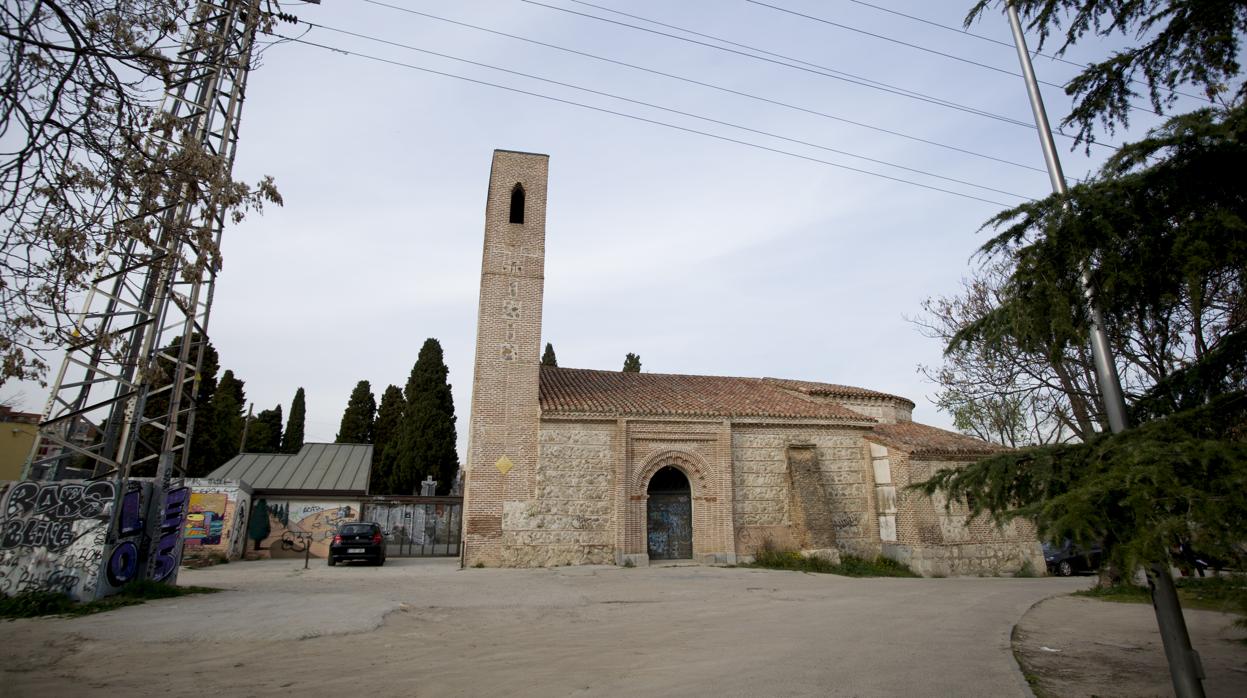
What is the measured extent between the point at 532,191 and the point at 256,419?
3251cm

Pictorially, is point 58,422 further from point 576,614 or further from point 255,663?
point 576,614

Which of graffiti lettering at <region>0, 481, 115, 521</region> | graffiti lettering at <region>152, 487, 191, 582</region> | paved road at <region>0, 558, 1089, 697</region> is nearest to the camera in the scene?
paved road at <region>0, 558, 1089, 697</region>

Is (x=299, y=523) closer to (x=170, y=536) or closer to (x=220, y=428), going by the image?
(x=170, y=536)

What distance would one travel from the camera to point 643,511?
18547mm

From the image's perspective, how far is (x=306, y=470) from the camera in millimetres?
25062

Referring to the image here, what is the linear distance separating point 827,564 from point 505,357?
38.1 feet

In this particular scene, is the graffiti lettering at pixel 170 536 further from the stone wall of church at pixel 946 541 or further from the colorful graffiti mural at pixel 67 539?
the stone wall of church at pixel 946 541

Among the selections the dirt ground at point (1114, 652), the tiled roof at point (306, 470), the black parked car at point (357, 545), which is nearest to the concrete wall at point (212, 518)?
the tiled roof at point (306, 470)

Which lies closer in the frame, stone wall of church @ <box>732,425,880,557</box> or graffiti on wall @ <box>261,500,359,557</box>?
stone wall of church @ <box>732,425,880,557</box>

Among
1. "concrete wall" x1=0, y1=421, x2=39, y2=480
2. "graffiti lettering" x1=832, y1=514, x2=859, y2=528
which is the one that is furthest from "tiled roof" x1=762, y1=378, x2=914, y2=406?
"concrete wall" x1=0, y1=421, x2=39, y2=480

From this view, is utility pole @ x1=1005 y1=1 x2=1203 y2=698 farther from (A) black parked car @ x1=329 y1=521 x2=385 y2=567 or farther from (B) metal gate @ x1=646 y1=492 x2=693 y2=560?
(A) black parked car @ x1=329 y1=521 x2=385 y2=567

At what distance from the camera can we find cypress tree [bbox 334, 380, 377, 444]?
41.5 metres

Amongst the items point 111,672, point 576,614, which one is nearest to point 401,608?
point 576,614

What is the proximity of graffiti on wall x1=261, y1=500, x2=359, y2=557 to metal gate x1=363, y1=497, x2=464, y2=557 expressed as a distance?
1397 millimetres
